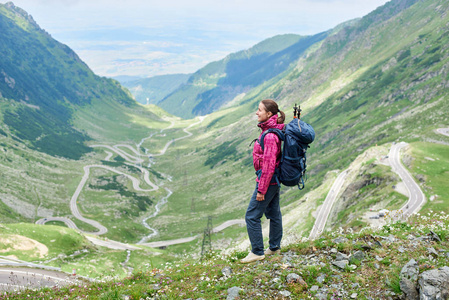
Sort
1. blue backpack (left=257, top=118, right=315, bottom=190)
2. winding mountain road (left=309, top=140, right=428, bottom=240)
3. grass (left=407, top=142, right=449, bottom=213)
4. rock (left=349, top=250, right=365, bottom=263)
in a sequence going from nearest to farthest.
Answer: blue backpack (left=257, top=118, right=315, bottom=190) → rock (left=349, top=250, right=365, bottom=263) → grass (left=407, top=142, right=449, bottom=213) → winding mountain road (left=309, top=140, right=428, bottom=240)

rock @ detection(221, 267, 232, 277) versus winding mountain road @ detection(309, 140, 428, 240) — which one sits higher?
rock @ detection(221, 267, 232, 277)

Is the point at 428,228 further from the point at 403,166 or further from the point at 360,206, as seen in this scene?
the point at 403,166

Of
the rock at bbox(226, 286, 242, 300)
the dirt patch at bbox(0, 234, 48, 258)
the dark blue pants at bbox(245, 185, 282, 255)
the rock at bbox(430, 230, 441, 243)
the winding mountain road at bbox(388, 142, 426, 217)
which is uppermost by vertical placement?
the dark blue pants at bbox(245, 185, 282, 255)

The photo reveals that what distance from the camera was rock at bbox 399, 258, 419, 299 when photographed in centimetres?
1017

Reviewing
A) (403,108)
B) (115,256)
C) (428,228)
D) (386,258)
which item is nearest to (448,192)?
(428,228)

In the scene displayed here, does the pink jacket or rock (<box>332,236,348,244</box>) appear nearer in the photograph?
the pink jacket

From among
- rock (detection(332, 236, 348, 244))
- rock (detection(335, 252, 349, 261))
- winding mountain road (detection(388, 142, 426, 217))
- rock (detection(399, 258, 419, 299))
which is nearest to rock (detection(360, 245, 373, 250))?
rock (detection(332, 236, 348, 244))

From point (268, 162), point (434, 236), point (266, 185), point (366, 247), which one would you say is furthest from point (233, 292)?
point (434, 236)

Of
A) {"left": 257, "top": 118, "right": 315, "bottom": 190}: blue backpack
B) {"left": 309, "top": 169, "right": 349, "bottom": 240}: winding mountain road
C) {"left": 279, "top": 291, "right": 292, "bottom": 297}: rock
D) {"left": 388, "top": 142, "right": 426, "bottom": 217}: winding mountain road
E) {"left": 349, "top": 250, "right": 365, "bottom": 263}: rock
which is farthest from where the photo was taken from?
{"left": 309, "top": 169, "right": 349, "bottom": 240}: winding mountain road

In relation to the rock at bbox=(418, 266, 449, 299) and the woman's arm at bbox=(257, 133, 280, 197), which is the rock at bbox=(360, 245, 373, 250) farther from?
the woman's arm at bbox=(257, 133, 280, 197)

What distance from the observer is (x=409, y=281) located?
10359 millimetres

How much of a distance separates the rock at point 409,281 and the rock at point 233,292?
5.68 metres

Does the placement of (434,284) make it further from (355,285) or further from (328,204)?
(328,204)

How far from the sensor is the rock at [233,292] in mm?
11414
